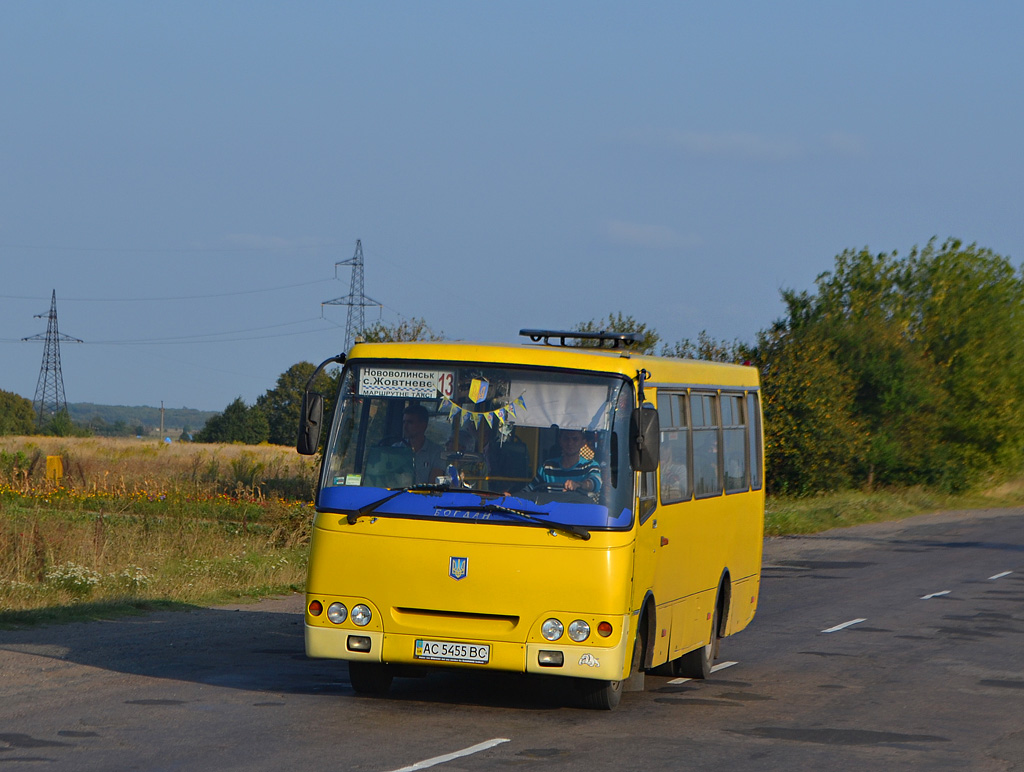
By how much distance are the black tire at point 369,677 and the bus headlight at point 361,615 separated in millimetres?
814

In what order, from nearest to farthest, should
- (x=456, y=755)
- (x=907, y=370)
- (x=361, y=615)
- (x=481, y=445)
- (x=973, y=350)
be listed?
(x=456, y=755)
(x=361, y=615)
(x=481, y=445)
(x=907, y=370)
(x=973, y=350)

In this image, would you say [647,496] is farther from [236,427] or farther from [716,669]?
[236,427]

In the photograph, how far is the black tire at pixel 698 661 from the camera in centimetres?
1188

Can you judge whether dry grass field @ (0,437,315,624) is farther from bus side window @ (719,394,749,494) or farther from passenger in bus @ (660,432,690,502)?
passenger in bus @ (660,432,690,502)

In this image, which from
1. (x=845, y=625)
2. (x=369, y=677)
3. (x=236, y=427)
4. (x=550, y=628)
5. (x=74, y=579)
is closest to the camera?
(x=550, y=628)

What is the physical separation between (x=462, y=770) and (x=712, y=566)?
496 centimetres

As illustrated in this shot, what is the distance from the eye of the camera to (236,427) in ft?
348

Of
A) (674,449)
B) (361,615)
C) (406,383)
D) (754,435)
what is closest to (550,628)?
(361,615)

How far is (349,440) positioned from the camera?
961 centimetres

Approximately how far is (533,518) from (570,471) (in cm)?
45

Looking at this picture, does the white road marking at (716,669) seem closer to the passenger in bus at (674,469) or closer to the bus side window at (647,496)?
the passenger in bus at (674,469)

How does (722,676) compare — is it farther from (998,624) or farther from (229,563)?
(229,563)

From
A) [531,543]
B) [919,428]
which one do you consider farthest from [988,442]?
[531,543]

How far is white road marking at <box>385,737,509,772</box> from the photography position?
7.48 meters
